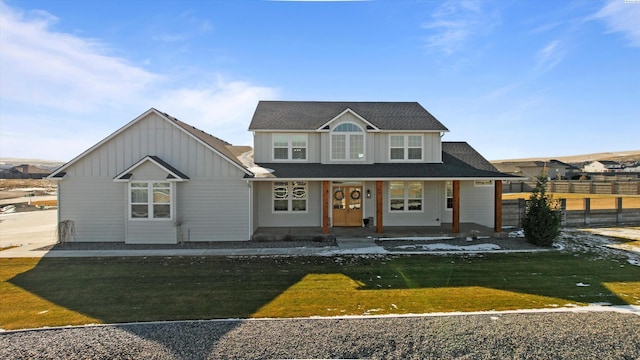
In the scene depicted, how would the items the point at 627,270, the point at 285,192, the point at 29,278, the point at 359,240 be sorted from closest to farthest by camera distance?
1. the point at 29,278
2. the point at 627,270
3. the point at 359,240
4. the point at 285,192

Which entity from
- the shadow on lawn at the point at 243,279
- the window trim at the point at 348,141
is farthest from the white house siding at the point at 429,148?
the shadow on lawn at the point at 243,279

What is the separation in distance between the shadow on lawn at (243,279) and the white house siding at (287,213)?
5.52 meters

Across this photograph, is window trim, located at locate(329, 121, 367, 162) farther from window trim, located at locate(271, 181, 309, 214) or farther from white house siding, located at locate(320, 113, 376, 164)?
window trim, located at locate(271, 181, 309, 214)

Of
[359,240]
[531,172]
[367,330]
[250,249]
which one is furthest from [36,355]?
[531,172]

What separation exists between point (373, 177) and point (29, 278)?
12301 mm

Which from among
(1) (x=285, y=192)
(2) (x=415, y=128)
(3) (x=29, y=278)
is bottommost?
(3) (x=29, y=278)

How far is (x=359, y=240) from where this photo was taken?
48.4ft

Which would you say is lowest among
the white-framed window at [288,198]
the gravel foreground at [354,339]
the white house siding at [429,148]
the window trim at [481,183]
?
the gravel foreground at [354,339]

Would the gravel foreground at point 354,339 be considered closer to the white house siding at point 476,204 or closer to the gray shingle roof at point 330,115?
the white house siding at point 476,204

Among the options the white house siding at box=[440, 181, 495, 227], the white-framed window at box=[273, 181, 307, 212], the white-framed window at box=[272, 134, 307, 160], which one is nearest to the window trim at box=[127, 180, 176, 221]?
the white-framed window at box=[273, 181, 307, 212]

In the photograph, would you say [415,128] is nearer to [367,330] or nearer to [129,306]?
[367,330]

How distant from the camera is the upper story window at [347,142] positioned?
17.1 metres

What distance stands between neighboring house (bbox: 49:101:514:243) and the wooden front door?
5cm

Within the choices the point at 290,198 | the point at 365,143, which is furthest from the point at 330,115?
the point at 290,198
